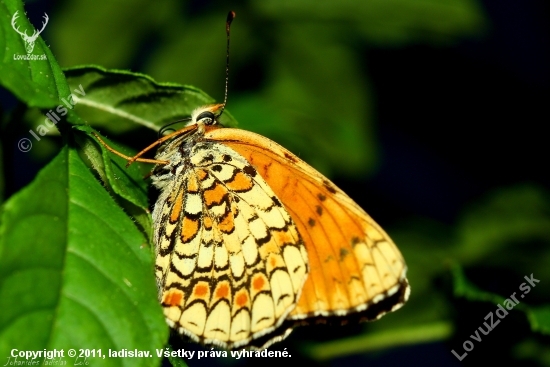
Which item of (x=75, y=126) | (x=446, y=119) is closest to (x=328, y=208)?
(x=75, y=126)

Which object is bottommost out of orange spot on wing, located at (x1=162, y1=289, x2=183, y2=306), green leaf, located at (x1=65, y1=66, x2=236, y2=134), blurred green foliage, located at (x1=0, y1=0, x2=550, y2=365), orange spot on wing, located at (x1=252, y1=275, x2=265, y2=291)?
orange spot on wing, located at (x1=162, y1=289, x2=183, y2=306)

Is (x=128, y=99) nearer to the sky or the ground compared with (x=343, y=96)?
nearer to the ground

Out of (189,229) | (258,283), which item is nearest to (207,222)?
(189,229)

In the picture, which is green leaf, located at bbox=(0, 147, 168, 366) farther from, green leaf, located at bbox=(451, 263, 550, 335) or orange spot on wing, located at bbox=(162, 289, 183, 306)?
green leaf, located at bbox=(451, 263, 550, 335)

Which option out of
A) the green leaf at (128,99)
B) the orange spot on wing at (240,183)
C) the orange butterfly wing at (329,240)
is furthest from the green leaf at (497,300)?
the green leaf at (128,99)

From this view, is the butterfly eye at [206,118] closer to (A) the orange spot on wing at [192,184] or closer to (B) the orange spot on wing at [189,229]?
(A) the orange spot on wing at [192,184]

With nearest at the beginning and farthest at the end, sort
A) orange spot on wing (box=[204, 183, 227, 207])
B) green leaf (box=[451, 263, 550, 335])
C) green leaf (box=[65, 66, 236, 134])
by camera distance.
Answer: green leaf (box=[65, 66, 236, 134]) → orange spot on wing (box=[204, 183, 227, 207]) → green leaf (box=[451, 263, 550, 335])

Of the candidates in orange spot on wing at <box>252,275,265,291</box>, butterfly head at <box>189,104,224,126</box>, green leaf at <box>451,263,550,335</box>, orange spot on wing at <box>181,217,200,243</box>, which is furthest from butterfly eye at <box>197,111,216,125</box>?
green leaf at <box>451,263,550,335</box>

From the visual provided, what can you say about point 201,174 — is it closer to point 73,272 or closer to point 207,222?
point 207,222
